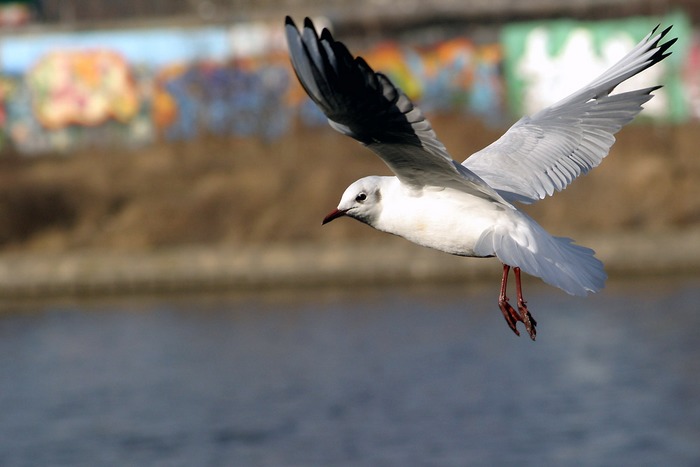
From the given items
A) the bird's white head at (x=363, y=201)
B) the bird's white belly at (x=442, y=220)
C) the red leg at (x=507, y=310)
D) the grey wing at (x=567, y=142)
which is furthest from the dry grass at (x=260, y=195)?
the bird's white head at (x=363, y=201)

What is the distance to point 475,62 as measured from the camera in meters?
32.8

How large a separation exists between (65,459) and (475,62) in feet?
64.4

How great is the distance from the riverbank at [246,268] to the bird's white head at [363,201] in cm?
1637

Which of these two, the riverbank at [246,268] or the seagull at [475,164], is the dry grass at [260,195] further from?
the seagull at [475,164]

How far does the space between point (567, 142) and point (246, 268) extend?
16.4 metres

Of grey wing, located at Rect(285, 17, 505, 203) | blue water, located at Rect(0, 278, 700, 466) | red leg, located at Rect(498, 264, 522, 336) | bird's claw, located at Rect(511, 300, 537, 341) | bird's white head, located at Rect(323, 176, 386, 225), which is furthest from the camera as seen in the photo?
blue water, located at Rect(0, 278, 700, 466)

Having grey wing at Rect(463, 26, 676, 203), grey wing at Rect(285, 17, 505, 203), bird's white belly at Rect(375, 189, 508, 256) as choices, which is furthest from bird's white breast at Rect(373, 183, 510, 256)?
grey wing at Rect(463, 26, 676, 203)

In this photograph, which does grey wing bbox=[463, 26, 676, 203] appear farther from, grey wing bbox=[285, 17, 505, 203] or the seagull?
grey wing bbox=[285, 17, 505, 203]

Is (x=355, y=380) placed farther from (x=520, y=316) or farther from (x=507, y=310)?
(x=520, y=316)

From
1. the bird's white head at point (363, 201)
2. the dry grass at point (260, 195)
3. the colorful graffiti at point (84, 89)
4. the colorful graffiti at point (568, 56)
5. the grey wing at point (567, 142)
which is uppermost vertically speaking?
the colorful graffiti at point (84, 89)

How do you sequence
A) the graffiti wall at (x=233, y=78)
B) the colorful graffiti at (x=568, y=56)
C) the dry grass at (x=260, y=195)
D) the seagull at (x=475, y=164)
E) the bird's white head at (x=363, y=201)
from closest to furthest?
the seagull at (x=475, y=164) → the bird's white head at (x=363, y=201) → the dry grass at (x=260, y=195) → the colorful graffiti at (x=568, y=56) → the graffiti wall at (x=233, y=78)

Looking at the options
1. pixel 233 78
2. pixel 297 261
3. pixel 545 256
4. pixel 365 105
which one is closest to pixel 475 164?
pixel 545 256

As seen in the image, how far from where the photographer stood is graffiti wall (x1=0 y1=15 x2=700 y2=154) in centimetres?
3158

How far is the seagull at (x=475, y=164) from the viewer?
6496 mm
